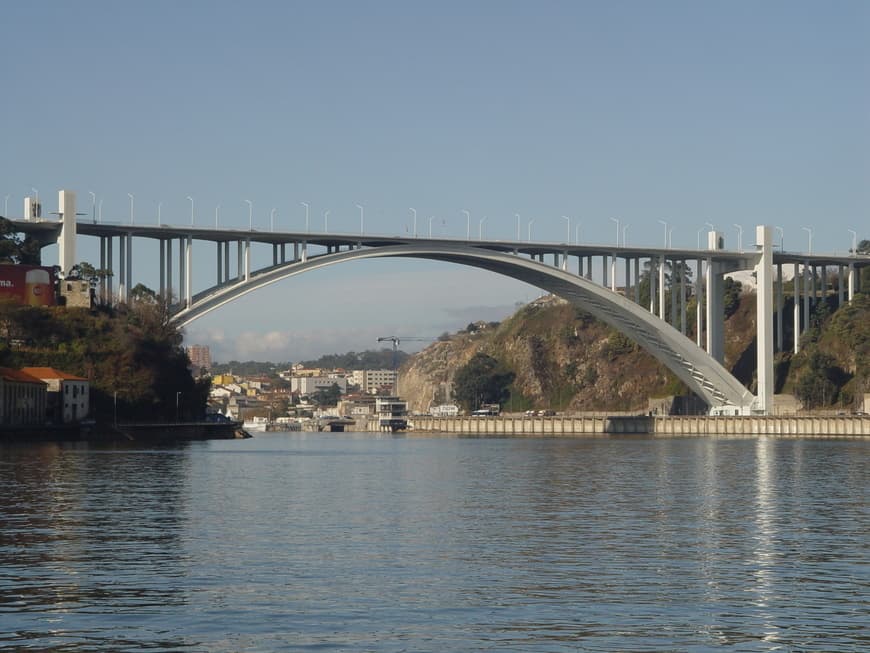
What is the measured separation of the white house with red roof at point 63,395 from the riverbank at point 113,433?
1745 millimetres

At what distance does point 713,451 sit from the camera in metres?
85.9

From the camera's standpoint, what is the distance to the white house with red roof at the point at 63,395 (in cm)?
9456

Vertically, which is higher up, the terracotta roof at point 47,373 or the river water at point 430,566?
the terracotta roof at point 47,373

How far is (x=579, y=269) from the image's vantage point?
113 m

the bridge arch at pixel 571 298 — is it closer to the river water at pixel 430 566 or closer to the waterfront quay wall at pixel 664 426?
the waterfront quay wall at pixel 664 426

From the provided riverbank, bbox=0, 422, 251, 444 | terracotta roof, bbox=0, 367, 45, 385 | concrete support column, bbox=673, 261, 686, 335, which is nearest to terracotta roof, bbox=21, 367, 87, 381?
terracotta roof, bbox=0, 367, 45, 385

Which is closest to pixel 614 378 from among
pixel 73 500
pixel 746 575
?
pixel 73 500

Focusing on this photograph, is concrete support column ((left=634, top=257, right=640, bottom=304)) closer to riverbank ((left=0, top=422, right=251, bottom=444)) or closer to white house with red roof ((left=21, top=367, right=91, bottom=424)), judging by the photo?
riverbank ((left=0, top=422, right=251, bottom=444))

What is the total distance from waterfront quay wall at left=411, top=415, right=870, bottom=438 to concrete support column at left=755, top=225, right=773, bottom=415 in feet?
7.17

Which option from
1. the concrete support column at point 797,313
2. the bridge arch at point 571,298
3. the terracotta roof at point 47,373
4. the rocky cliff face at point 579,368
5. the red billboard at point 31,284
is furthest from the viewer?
the rocky cliff face at point 579,368

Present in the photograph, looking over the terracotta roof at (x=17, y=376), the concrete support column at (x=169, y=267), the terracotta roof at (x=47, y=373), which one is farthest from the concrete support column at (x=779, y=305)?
the terracotta roof at (x=17, y=376)

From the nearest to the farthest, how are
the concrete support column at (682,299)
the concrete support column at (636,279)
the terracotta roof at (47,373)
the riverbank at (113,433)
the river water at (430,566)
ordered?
1. the river water at (430,566)
2. the riverbank at (113,433)
3. the terracotta roof at (47,373)
4. the concrete support column at (636,279)
5. the concrete support column at (682,299)

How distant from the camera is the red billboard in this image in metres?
104

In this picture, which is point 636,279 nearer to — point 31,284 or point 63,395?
point 63,395
